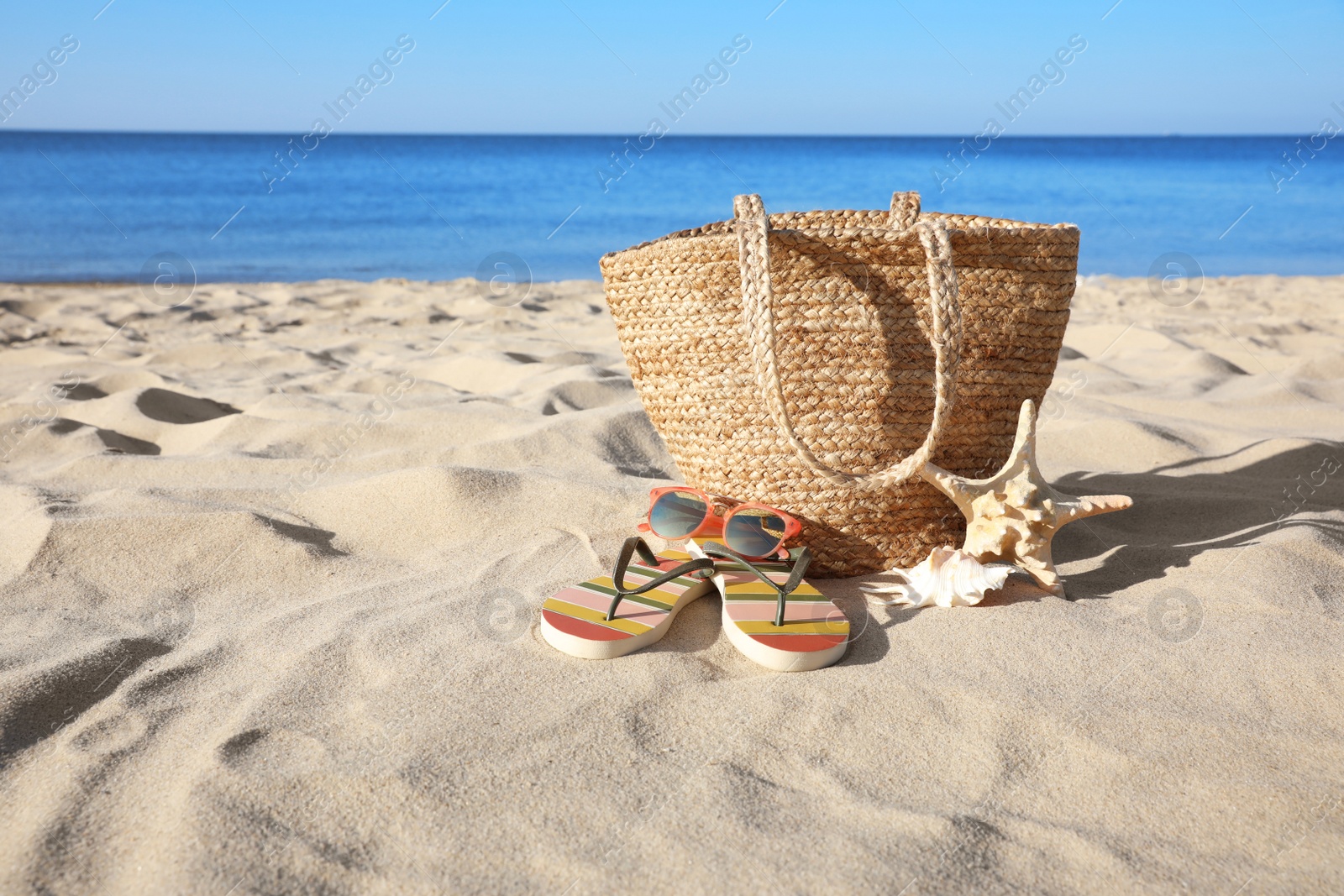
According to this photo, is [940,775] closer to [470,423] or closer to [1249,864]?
[1249,864]

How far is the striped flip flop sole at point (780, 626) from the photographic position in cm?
153

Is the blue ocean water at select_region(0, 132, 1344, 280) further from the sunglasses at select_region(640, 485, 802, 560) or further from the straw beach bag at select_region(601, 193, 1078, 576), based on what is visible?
the sunglasses at select_region(640, 485, 802, 560)

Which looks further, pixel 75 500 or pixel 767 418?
pixel 75 500

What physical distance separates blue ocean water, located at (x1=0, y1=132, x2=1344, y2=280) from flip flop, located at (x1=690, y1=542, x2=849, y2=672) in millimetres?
1811

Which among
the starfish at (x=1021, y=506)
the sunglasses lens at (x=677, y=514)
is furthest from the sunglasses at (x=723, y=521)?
the starfish at (x=1021, y=506)

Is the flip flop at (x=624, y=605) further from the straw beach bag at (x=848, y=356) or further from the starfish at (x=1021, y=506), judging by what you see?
the starfish at (x=1021, y=506)

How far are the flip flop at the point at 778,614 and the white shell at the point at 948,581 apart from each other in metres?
0.15

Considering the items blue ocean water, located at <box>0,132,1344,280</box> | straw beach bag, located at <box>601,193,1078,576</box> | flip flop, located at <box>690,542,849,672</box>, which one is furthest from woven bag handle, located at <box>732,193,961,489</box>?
blue ocean water, located at <box>0,132,1344,280</box>

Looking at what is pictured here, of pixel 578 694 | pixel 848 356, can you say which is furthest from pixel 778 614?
pixel 848 356

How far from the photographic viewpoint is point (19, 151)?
3022cm

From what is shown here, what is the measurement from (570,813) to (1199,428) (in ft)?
9.10

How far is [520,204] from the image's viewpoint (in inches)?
703

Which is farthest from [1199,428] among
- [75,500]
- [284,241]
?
[284,241]

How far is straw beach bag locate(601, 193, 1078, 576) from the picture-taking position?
1684mm
